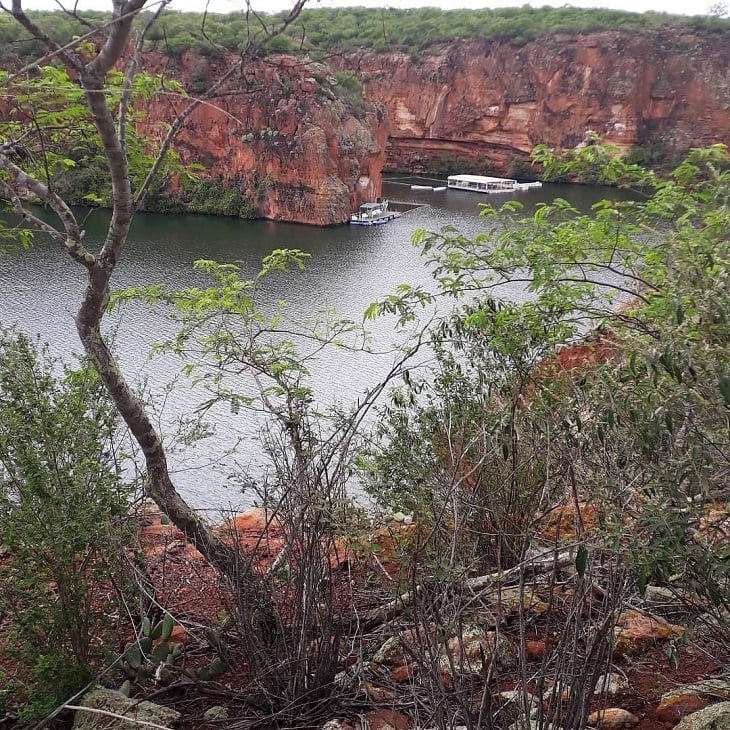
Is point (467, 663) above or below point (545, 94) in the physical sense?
below

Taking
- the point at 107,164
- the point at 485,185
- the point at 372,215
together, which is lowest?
the point at 107,164

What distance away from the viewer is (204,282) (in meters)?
12.9

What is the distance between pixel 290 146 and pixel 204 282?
10.9 meters

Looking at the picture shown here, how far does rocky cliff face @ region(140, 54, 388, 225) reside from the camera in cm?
2177

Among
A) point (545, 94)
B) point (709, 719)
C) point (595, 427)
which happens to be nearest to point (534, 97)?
point (545, 94)

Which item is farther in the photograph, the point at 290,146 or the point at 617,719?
the point at 290,146

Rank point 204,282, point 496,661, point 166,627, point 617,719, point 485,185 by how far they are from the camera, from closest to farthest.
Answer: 1. point 496,661
2. point 617,719
3. point 166,627
4. point 204,282
5. point 485,185

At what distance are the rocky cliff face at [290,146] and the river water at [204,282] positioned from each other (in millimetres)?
1041

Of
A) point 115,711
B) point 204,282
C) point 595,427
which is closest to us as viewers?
point 595,427

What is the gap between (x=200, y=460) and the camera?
287 inches

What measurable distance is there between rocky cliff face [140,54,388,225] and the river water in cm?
104

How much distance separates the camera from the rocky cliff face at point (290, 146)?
21.8m

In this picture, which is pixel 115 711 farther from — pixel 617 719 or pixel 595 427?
pixel 595 427

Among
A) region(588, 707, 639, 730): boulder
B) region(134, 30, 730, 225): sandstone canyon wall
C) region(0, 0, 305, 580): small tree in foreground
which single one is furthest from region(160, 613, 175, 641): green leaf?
region(134, 30, 730, 225): sandstone canyon wall
